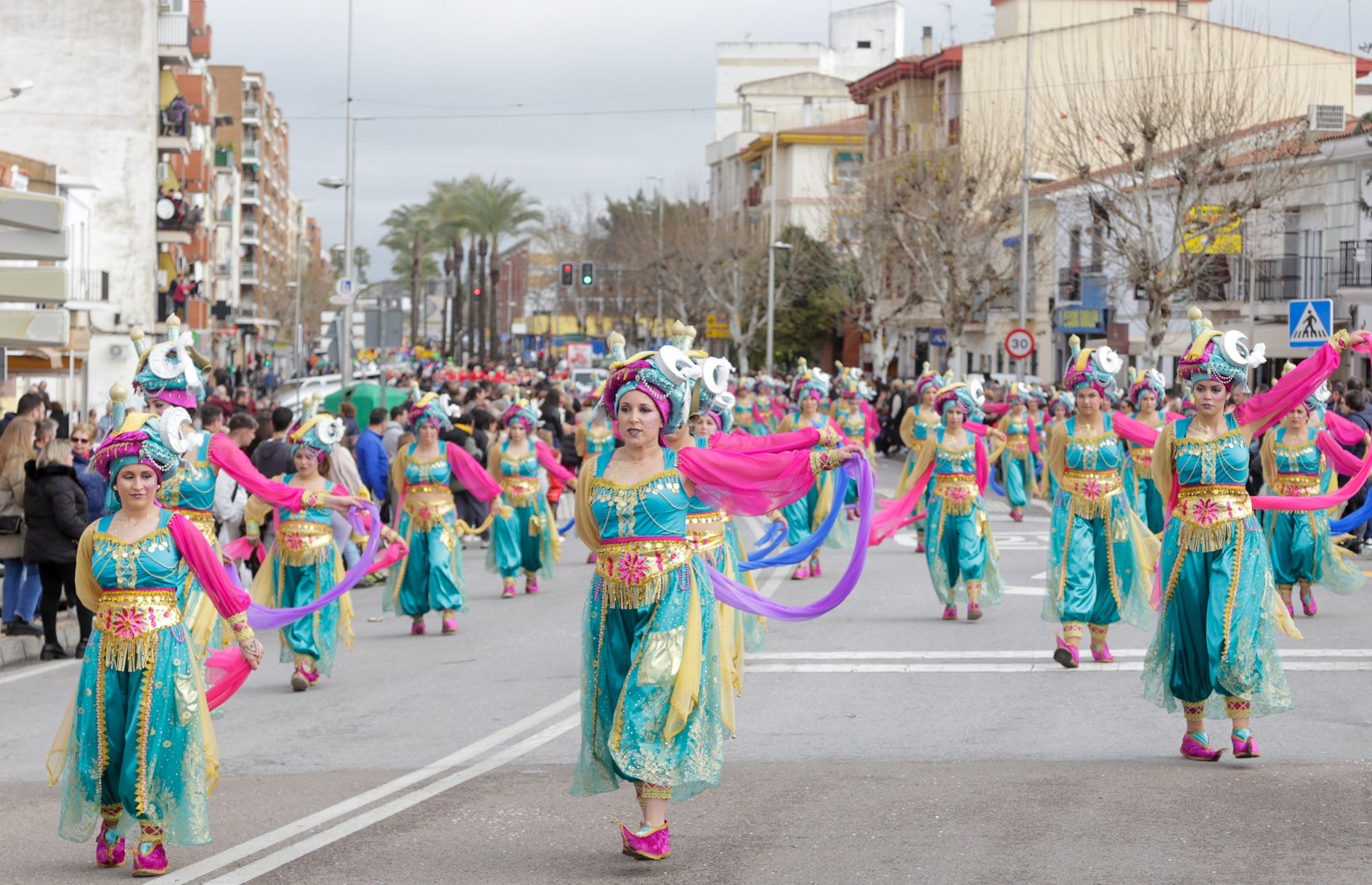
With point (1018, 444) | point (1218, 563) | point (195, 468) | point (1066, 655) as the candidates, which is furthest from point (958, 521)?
point (1018, 444)

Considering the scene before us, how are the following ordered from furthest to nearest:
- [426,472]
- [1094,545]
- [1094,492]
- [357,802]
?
[426,472]
[1094,492]
[1094,545]
[357,802]

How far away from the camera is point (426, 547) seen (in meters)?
15.8

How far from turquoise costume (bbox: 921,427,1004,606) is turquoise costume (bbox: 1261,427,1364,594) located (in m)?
2.38

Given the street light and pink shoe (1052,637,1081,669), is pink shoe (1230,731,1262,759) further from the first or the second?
the street light

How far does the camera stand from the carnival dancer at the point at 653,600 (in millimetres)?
7723

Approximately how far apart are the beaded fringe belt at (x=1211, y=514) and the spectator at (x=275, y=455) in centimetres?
983

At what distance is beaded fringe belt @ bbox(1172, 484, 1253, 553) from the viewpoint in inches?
390

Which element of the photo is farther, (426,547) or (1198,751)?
(426,547)

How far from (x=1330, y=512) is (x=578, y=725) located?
9712 mm

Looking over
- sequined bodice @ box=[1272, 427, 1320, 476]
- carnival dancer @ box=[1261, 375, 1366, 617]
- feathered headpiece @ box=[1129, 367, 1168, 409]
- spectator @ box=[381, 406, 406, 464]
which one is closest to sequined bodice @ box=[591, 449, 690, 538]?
carnival dancer @ box=[1261, 375, 1366, 617]

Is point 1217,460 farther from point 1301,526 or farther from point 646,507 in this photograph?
point 1301,526

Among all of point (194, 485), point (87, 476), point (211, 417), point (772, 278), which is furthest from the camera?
point (772, 278)

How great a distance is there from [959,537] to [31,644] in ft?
25.2

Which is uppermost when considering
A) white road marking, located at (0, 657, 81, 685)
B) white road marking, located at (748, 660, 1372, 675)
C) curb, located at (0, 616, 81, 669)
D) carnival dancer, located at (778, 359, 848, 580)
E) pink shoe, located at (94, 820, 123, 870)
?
carnival dancer, located at (778, 359, 848, 580)
